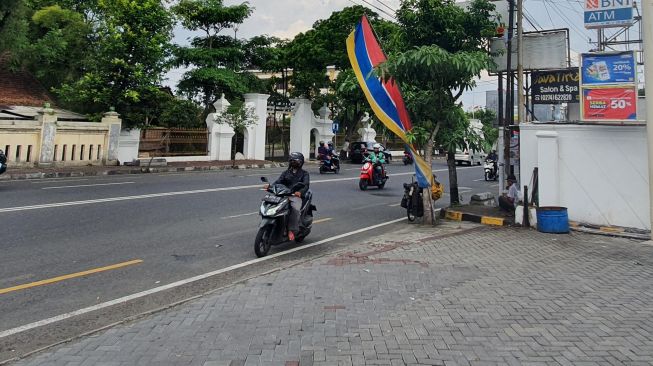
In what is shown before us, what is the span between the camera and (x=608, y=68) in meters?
9.09

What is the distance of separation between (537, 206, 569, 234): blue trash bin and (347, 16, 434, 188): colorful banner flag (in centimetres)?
232

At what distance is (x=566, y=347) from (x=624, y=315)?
1.23 m

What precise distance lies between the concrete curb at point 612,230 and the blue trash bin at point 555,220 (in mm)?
376

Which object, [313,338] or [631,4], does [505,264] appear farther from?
[631,4]

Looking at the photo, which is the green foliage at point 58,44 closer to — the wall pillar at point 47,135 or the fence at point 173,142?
the fence at point 173,142

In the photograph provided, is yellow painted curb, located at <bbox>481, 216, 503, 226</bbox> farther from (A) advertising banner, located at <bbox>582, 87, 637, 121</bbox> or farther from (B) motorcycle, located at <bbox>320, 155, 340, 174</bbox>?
(B) motorcycle, located at <bbox>320, 155, 340, 174</bbox>

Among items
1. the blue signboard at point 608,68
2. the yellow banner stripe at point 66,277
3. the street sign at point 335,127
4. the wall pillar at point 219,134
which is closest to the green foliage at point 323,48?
the street sign at point 335,127

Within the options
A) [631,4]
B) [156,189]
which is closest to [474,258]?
[631,4]

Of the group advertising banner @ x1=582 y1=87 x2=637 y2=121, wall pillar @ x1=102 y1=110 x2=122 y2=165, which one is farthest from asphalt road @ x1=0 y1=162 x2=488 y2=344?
wall pillar @ x1=102 y1=110 x2=122 y2=165

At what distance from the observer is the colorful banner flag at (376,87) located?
9523 millimetres

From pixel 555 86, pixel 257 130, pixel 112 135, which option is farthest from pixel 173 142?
pixel 555 86

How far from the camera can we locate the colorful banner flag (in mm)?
9523

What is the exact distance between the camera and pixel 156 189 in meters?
13.9

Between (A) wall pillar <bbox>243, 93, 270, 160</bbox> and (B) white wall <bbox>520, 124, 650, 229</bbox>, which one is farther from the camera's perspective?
(A) wall pillar <bbox>243, 93, 270, 160</bbox>
